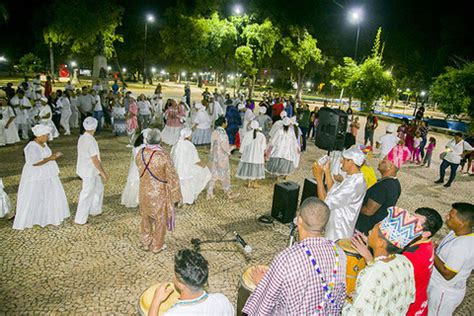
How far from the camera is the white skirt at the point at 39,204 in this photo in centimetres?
A: 580

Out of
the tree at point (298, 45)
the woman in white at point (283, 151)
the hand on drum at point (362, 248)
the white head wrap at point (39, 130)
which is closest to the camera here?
the hand on drum at point (362, 248)

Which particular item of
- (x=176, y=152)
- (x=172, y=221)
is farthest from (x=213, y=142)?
(x=172, y=221)

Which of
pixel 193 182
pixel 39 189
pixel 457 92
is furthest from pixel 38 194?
pixel 457 92

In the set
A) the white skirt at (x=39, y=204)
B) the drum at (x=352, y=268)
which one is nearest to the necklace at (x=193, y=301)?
the drum at (x=352, y=268)

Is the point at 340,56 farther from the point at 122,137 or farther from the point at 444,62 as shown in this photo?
the point at 122,137

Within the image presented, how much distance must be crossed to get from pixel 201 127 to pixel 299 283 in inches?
421

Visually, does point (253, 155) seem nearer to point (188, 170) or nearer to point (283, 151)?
point (283, 151)

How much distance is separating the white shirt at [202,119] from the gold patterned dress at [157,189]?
708cm

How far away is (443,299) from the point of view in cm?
356

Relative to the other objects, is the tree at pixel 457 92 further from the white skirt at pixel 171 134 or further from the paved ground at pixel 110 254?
the white skirt at pixel 171 134

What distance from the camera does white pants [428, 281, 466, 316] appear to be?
3.53 metres

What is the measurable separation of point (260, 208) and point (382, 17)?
35.4m

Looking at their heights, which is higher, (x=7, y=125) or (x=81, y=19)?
(x=81, y=19)

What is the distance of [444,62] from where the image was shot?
29062 mm
